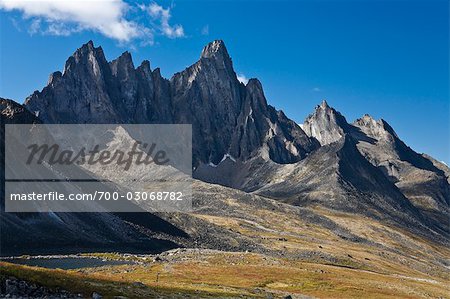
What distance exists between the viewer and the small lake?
97.8 m

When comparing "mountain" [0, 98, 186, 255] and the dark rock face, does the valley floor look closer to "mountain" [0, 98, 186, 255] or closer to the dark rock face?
"mountain" [0, 98, 186, 255]

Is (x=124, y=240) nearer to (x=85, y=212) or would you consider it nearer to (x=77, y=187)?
(x=85, y=212)

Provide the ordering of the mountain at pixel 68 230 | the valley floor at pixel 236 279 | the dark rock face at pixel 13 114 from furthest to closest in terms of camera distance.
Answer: the dark rock face at pixel 13 114, the mountain at pixel 68 230, the valley floor at pixel 236 279

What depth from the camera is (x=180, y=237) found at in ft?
604

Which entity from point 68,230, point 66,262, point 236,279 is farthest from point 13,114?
point 236,279

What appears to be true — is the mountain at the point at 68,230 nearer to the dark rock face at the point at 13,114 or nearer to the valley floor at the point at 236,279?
the dark rock face at the point at 13,114

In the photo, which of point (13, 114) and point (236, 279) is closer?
point (236, 279)

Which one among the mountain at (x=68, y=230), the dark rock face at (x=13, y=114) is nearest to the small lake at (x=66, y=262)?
the mountain at (x=68, y=230)

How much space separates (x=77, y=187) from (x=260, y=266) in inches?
3395

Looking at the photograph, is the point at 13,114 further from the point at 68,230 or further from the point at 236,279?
the point at 236,279

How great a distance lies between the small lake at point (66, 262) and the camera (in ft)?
321

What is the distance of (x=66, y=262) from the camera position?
355ft

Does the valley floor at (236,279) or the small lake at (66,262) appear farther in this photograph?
the small lake at (66,262)

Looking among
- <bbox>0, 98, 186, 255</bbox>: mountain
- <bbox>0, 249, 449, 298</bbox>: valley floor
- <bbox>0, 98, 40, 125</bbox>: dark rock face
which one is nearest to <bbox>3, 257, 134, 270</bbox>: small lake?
<bbox>0, 249, 449, 298</bbox>: valley floor
